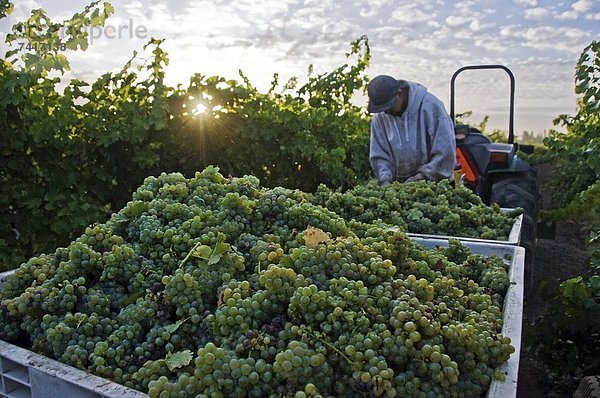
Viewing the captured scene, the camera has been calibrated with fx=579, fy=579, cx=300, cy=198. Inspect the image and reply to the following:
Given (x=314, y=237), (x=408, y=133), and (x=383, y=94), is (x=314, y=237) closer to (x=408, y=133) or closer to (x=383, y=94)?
(x=383, y=94)

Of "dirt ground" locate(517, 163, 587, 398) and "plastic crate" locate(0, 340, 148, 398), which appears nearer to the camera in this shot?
"plastic crate" locate(0, 340, 148, 398)

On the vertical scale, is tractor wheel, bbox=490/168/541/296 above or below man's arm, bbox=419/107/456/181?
below

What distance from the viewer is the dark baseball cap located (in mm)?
4500

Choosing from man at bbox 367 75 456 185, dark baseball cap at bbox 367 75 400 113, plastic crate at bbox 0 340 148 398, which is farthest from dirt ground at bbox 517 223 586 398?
plastic crate at bbox 0 340 148 398

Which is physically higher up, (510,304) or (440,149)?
(440,149)

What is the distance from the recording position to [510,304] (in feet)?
6.52

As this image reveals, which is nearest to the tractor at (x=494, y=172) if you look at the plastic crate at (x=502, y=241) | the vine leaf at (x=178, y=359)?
the plastic crate at (x=502, y=241)

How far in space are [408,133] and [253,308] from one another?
340cm

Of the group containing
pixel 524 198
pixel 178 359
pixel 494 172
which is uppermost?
pixel 178 359

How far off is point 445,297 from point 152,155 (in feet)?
12.3

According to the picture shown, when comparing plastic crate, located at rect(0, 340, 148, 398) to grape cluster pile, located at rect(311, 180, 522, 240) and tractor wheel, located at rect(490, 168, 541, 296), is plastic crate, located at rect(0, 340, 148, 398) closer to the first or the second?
grape cluster pile, located at rect(311, 180, 522, 240)

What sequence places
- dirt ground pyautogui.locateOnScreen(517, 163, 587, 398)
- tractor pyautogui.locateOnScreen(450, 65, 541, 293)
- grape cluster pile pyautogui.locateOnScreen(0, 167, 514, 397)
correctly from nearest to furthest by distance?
grape cluster pile pyautogui.locateOnScreen(0, 167, 514, 397) < dirt ground pyautogui.locateOnScreen(517, 163, 587, 398) < tractor pyautogui.locateOnScreen(450, 65, 541, 293)

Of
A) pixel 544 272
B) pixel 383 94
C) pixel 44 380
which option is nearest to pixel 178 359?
pixel 44 380

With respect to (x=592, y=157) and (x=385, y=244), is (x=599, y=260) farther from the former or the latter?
(x=385, y=244)
